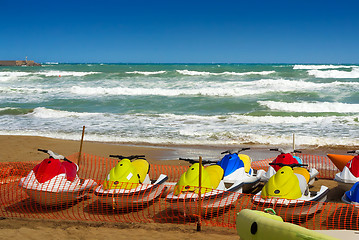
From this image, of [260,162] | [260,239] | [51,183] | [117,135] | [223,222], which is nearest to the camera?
[260,239]

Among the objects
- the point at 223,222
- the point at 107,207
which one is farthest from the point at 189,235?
the point at 107,207

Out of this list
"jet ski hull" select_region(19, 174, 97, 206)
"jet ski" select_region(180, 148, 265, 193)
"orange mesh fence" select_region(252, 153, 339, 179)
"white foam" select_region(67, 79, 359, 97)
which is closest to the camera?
"jet ski hull" select_region(19, 174, 97, 206)

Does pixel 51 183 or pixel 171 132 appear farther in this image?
pixel 171 132

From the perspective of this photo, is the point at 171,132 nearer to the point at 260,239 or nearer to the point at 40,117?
the point at 40,117

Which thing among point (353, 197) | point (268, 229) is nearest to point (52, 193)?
point (353, 197)

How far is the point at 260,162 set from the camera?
34.4 ft

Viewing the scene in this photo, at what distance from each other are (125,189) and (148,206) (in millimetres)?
597

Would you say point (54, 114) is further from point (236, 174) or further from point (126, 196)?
point (126, 196)

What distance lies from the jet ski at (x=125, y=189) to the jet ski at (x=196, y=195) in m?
0.54

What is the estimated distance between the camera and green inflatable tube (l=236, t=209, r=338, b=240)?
8.39 feet

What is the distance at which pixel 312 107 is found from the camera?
24016 mm

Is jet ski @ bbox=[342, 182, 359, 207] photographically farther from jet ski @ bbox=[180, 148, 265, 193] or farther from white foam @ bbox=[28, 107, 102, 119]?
white foam @ bbox=[28, 107, 102, 119]

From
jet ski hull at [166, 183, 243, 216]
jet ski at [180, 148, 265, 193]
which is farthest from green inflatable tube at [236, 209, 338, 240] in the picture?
jet ski at [180, 148, 265, 193]

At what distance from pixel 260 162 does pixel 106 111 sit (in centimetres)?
1364
